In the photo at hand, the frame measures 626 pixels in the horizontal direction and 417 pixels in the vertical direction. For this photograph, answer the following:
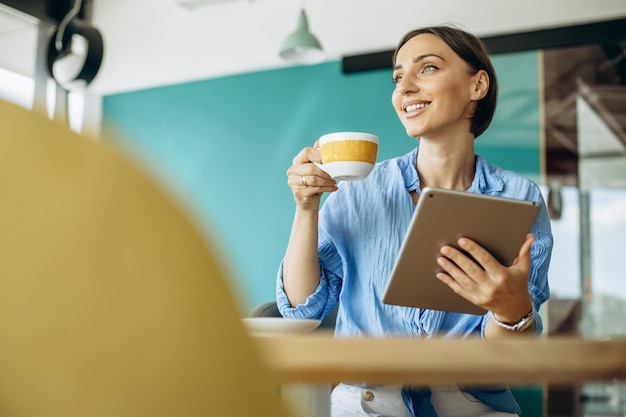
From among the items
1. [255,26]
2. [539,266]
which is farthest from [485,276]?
[255,26]

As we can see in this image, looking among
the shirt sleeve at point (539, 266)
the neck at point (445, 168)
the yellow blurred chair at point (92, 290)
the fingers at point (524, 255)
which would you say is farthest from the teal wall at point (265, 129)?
the yellow blurred chair at point (92, 290)

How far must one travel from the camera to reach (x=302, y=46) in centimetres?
412

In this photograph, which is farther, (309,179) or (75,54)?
(75,54)

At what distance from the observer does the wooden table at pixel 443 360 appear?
48 cm

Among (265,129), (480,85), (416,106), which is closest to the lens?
(416,106)

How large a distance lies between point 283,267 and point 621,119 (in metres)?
3.02

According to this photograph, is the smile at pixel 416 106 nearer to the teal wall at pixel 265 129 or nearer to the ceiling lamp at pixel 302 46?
the ceiling lamp at pixel 302 46

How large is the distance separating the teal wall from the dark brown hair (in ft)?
7.75

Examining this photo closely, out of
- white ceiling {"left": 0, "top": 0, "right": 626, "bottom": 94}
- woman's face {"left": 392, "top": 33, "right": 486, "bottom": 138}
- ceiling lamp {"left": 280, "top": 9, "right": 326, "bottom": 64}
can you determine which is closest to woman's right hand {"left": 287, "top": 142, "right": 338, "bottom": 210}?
woman's face {"left": 392, "top": 33, "right": 486, "bottom": 138}

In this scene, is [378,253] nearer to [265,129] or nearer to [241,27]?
[265,129]

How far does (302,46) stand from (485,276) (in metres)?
2.98

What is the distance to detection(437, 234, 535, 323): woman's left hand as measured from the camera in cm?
137

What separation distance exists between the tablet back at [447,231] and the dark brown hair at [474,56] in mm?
662

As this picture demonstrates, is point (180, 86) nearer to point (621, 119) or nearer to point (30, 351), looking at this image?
point (621, 119)
